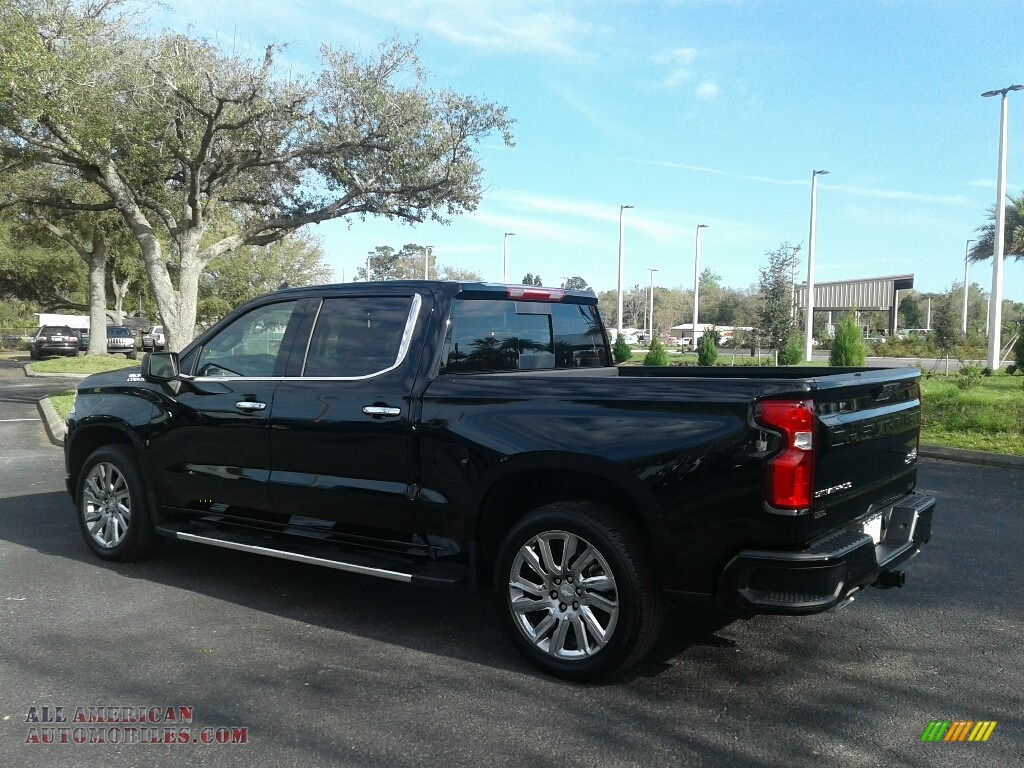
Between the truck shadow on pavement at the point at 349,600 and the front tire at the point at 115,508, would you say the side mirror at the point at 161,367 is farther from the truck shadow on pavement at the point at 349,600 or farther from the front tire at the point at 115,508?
the truck shadow on pavement at the point at 349,600

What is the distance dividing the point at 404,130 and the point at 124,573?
43.1 feet

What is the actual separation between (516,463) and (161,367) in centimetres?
274

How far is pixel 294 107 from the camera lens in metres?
16.9

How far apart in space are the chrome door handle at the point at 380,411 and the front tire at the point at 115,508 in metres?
2.13

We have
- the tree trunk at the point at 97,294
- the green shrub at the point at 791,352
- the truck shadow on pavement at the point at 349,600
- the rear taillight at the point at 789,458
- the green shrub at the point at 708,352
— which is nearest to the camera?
the rear taillight at the point at 789,458

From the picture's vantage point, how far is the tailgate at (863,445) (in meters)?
3.66

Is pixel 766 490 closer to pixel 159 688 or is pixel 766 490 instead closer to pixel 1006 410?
pixel 159 688

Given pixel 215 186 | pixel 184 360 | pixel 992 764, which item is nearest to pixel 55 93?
pixel 215 186

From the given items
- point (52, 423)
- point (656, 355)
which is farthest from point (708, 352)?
point (52, 423)

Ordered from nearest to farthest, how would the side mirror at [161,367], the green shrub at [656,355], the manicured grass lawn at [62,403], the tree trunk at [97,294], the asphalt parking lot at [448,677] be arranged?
the asphalt parking lot at [448,677] → the side mirror at [161,367] → the manicured grass lawn at [62,403] → the green shrub at [656,355] → the tree trunk at [97,294]

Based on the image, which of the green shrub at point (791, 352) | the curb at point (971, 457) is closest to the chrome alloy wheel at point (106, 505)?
the curb at point (971, 457)

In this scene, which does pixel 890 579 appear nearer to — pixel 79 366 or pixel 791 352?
pixel 791 352

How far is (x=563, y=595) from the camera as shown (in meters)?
4.11

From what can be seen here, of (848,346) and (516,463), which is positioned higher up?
(848,346)
